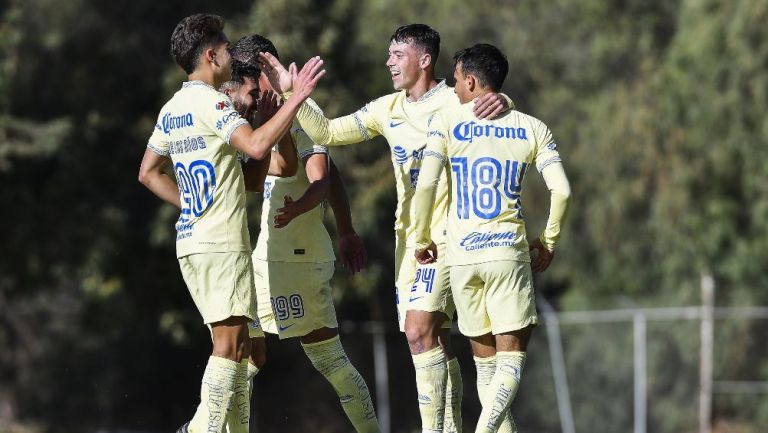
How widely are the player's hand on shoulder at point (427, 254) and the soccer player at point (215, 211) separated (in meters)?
1.18

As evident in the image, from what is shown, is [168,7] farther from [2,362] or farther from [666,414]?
[666,414]

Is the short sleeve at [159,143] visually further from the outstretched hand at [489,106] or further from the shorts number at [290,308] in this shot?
the outstretched hand at [489,106]

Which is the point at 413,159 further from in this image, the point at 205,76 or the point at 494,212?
the point at 205,76

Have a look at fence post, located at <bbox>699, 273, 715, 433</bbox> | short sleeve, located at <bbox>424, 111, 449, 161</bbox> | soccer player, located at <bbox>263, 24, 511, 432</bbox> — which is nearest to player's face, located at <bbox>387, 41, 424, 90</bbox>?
soccer player, located at <bbox>263, 24, 511, 432</bbox>

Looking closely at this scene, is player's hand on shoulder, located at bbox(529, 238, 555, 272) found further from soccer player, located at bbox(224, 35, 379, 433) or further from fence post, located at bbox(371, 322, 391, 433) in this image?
fence post, located at bbox(371, 322, 391, 433)

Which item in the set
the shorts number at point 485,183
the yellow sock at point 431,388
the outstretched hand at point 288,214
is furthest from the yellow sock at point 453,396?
the outstretched hand at point 288,214

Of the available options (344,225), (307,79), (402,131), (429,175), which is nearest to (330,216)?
(344,225)

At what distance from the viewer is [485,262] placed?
27.3ft

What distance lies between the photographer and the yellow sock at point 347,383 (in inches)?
351

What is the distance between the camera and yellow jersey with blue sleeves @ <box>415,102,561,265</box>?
832cm

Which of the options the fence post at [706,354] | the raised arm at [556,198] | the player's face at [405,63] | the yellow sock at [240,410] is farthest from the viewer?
the fence post at [706,354]

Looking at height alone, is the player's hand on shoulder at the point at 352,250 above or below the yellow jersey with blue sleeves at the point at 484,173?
below

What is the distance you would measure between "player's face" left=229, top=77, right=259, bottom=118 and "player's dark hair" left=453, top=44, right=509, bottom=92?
4.29 feet

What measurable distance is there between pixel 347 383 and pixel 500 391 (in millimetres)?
1153
